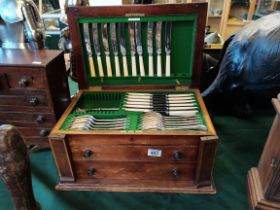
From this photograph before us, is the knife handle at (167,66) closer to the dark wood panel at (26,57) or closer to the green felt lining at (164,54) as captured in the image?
the green felt lining at (164,54)

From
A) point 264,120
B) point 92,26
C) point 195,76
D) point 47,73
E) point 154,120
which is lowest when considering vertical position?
point 264,120

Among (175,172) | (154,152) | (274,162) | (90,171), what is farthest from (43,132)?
(274,162)

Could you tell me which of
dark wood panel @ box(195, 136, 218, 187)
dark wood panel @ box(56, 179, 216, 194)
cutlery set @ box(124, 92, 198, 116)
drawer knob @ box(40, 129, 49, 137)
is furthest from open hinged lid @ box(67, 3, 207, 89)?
dark wood panel @ box(56, 179, 216, 194)

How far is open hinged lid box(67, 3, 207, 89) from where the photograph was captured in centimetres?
132

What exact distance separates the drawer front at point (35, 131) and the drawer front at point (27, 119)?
0.03 m

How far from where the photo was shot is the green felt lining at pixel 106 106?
4.06 ft

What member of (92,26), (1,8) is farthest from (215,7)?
(1,8)

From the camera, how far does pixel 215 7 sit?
12.0 ft

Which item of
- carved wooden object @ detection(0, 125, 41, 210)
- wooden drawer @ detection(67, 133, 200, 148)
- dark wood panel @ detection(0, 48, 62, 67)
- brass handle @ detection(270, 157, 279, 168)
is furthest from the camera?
dark wood panel @ detection(0, 48, 62, 67)

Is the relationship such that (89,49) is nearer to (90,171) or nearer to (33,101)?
(33,101)

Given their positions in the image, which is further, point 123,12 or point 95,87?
point 95,87

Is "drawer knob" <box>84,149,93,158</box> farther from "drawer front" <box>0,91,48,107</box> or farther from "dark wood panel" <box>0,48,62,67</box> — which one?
"dark wood panel" <box>0,48,62,67</box>

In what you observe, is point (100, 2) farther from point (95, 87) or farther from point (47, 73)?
point (47, 73)

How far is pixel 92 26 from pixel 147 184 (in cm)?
101
